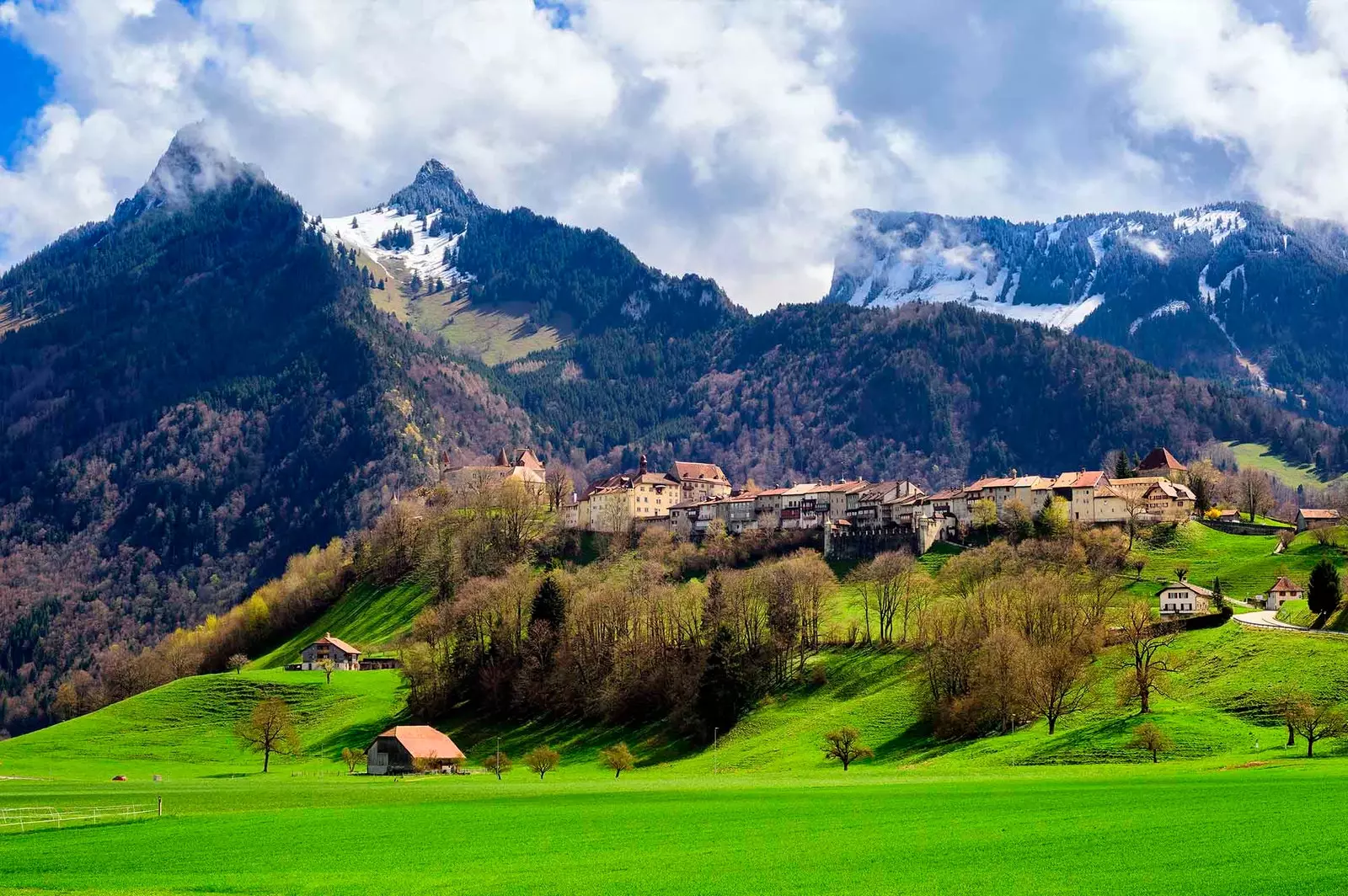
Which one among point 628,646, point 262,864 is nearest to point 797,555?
point 628,646

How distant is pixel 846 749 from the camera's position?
101062mm

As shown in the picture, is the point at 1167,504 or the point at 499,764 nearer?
the point at 499,764

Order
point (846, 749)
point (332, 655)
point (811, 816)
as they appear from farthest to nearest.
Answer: point (332, 655)
point (846, 749)
point (811, 816)

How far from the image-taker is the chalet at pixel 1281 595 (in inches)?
5586

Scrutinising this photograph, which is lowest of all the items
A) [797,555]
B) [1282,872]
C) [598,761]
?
[598,761]

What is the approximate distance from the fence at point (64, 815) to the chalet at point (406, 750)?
42.8 m

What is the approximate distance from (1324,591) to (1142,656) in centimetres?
2503

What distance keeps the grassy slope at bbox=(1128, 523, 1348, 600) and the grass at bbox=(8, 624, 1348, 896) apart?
Result: 3575cm

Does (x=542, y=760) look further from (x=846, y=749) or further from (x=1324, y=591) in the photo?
(x=1324, y=591)

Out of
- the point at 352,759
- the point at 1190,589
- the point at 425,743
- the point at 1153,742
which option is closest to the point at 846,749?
the point at 1153,742

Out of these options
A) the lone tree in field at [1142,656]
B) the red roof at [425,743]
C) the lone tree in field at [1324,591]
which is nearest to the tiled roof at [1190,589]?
the lone tree in field at [1142,656]

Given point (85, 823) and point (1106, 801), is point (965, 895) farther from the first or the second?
point (85, 823)

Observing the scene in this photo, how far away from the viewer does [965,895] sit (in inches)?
1417

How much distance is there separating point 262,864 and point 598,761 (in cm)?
7767
